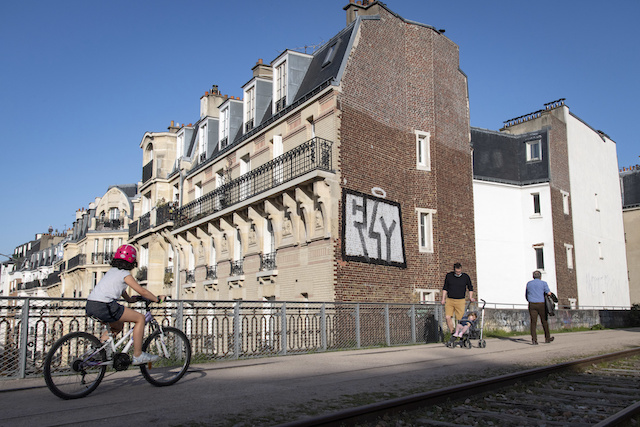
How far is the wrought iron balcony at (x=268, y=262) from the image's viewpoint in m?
22.0

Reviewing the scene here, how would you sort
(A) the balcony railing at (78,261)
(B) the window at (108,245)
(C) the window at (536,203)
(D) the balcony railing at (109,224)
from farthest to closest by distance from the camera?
(D) the balcony railing at (109,224), (B) the window at (108,245), (A) the balcony railing at (78,261), (C) the window at (536,203)

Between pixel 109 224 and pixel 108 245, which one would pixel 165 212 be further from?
pixel 109 224

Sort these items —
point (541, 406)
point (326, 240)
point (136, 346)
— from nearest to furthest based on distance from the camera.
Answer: point (541, 406) → point (136, 346) → point (326, 240)

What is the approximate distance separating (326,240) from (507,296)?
14.5 m

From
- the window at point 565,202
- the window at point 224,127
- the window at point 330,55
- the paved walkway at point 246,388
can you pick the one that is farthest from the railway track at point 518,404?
the window at point 565,202

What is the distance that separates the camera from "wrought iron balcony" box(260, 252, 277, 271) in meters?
22.0

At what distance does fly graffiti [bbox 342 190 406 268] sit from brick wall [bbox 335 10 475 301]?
0.93 ft

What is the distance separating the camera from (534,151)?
32094 millimetres

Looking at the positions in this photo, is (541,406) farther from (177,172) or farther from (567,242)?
(177,172)

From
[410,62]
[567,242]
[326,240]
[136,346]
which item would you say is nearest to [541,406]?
[136,346]

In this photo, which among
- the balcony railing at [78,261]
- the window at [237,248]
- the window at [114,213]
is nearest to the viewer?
the window at [237,248]

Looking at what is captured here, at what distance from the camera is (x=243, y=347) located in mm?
12156

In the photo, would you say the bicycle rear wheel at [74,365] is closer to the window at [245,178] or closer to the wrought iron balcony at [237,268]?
the window at [245,178]

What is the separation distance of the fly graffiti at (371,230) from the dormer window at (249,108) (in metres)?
8.20
